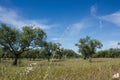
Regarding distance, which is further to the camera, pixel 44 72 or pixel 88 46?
pixel 88 46

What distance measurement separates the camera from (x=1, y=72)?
2947mm

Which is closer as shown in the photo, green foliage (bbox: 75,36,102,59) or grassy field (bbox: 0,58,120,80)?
grassy field (bbox: 0,58,120,80)

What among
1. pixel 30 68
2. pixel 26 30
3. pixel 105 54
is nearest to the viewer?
pixel 30 68

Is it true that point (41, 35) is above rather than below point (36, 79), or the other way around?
above

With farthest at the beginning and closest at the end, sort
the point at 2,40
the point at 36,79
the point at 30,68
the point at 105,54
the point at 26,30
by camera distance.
Result: the point at 105,54 < the point at 26,30 < the point at 2,40 < the point at 36,79 < the point at 30,68

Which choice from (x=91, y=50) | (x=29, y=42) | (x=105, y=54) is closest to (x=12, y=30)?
(x=29, y=42)

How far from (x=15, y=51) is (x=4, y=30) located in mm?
4797

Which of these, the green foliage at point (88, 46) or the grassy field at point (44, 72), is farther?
the green foliage at point (88, 46)

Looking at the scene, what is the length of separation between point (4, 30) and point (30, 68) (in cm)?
3829

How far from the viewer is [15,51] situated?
4034cm

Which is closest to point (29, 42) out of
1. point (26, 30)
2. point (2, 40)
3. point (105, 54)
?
point (26, 30)

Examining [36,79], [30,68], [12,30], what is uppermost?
[12,30]

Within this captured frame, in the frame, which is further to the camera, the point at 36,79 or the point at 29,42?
the point at 29,42

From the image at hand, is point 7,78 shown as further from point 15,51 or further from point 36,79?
point 15,51
